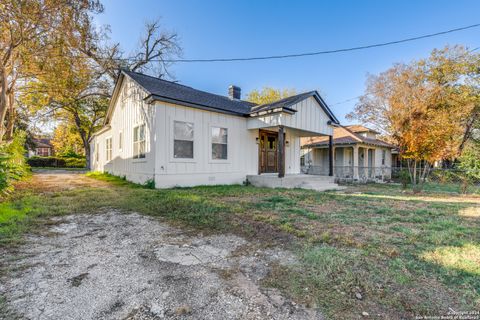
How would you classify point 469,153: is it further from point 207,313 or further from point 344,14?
point 207,313

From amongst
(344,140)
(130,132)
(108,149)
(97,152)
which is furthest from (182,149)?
(344,140)

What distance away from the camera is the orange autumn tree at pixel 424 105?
9.87 meters

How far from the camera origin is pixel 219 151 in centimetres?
984

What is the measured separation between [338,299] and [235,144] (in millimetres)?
8720

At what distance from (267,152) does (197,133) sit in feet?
13.8

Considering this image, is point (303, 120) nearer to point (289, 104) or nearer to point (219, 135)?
point (289, 104)

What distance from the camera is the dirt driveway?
5.63ft

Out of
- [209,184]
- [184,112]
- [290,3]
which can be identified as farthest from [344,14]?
[209,184]

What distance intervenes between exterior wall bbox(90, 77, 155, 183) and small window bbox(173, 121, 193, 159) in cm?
81

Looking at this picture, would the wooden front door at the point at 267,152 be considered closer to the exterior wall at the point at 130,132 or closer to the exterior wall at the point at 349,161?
the exterior wall at the point at 130,132

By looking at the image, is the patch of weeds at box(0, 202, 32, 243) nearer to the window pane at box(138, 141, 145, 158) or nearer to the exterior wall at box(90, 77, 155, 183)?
the exterior wall at box(90, 77, 155, 183)

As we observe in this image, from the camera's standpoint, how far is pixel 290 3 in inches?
504

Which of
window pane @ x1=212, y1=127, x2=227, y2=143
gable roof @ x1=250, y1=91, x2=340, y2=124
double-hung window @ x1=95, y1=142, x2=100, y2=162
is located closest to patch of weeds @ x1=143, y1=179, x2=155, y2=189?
window pane @ x1=212, y1=127, x2=227, y2=143

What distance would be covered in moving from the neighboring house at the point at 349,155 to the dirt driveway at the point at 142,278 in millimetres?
15006
